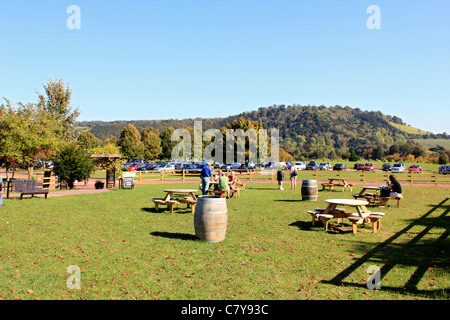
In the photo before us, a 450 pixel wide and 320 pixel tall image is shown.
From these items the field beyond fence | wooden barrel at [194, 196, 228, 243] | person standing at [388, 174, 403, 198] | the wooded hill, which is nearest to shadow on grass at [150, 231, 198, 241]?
wooden barrel at [194, 196, 228, 243]

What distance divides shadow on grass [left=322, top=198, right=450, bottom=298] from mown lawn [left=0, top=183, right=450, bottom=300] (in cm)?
2

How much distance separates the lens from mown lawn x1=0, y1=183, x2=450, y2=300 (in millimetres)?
5297

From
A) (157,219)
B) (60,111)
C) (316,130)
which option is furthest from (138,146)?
(316,130)

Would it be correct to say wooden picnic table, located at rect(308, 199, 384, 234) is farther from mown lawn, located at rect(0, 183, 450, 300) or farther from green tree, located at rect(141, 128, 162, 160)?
green tree, located at rect(141, 128, 162, 160)

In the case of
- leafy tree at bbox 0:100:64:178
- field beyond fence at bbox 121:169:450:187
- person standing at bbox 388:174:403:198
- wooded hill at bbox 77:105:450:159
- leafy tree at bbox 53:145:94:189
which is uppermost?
wooded hill at bbox 77:105:450:159

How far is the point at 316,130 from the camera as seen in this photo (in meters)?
177

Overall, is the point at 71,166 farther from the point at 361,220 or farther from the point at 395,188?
the point at 395,188

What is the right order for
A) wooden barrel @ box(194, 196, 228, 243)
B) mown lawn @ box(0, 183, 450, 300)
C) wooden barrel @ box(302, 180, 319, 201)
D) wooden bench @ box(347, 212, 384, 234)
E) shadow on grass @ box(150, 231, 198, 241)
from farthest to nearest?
wooden barrel @ box(302, 180, 319, 201), wooden bench @ box(347, 212, 384, 234), shadow on grass @ box(150, 231, 198, 241), wooden barrel @ box(194, 196, 228, 243), mown lawn @ box(0, 183, 450, 300)

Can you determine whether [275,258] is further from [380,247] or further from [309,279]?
[380,247]

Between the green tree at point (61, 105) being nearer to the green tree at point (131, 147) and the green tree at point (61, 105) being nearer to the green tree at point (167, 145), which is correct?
the green tree at point (131, 147)

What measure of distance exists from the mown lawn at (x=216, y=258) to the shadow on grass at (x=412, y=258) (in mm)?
21

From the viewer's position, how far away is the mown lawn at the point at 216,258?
5.30 m

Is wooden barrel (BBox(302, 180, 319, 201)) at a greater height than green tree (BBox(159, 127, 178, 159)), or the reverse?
green tree (BBox(159, 127, 178, 159))
